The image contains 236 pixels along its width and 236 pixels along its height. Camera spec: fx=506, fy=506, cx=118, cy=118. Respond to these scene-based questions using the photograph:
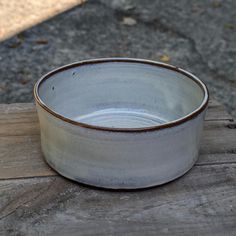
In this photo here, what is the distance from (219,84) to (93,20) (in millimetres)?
881

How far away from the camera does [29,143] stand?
1031 mm

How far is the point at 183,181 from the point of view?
92 cm

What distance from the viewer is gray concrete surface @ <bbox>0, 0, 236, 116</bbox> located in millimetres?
2361

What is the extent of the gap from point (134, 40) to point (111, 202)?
76.9 inches

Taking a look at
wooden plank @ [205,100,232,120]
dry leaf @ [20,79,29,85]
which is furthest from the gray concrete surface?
wooden plank @ [205,100,232,120]

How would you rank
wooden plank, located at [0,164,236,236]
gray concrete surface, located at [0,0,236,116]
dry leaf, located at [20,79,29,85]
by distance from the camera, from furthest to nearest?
gray concrete surface, located at [0,0,236,116]
dry leaf, located at [20,79,29,85]
wooden plank, located at [0,164,236,236]

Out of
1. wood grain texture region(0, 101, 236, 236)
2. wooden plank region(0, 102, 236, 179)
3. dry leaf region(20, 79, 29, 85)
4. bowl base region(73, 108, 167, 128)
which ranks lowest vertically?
dry leaf region(20, 79, 29, 85)

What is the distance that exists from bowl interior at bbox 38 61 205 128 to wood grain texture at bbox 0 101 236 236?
A: 0.38 ft

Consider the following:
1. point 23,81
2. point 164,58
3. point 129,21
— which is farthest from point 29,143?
point 129,21

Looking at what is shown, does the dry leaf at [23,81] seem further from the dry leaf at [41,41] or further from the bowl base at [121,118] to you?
the bowl base at [121,118]

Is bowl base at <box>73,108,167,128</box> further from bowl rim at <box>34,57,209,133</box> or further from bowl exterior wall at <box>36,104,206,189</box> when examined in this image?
bowl exterior wall at <box>36,104,206,189</box>

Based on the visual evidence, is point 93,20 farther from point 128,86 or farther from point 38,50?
point 128,86

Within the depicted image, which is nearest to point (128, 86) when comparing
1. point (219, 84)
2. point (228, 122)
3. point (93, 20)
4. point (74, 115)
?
point (74, 115)

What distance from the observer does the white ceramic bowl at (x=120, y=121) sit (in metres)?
0.81
